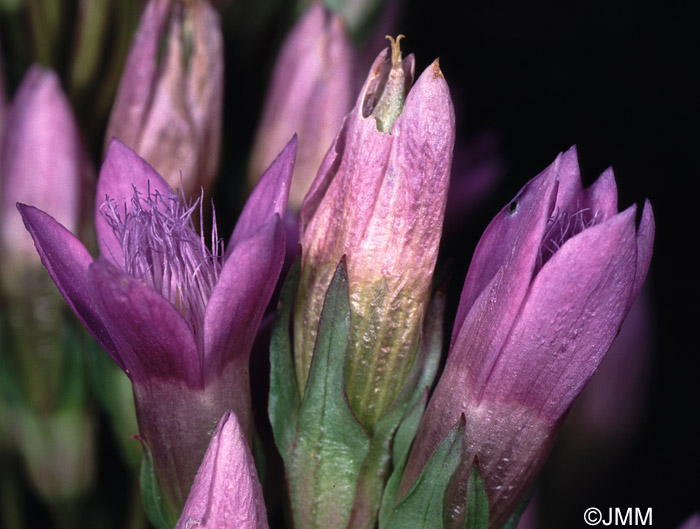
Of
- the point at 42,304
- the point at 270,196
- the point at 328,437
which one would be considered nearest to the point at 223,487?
the point at 328,437

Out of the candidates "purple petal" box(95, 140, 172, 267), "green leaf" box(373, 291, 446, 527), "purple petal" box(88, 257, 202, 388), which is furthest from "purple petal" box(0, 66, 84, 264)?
"green leaf" box(373, 291, 446, 527)

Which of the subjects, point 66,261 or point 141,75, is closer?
point 66,261

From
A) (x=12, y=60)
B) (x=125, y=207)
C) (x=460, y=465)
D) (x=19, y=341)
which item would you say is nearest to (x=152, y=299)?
(x=125, y=207)

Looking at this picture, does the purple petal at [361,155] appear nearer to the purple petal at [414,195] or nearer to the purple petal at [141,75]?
the purple petal at [414,195]

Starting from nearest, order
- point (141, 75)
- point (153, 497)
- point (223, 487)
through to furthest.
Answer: point (223, 487) → point (153, 497) → point (141, 75)

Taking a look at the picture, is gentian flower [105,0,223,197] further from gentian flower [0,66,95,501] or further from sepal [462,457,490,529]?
sepal [462,457,490,529]

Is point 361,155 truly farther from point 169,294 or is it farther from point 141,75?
point 141,75

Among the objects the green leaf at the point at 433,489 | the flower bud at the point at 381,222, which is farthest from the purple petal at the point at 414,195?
the green leaf at the point at 433,489
